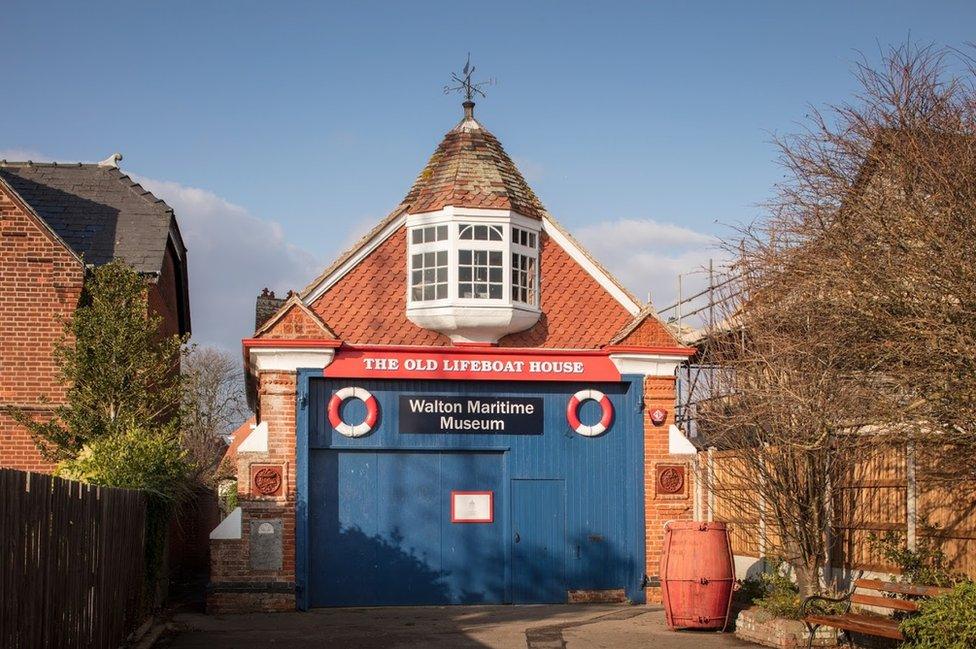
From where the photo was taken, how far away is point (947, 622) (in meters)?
11.1

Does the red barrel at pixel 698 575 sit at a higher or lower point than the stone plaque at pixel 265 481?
lower

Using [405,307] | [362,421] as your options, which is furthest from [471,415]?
[405,307]

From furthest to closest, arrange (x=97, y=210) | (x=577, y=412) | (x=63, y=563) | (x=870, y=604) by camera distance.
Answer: (x=97, y=210) → (x=577, y=412) → (x=870, y=604) → (x=63, y=563)

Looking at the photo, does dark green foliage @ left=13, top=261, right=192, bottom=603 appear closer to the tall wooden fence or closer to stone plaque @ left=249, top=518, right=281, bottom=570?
stone plaque @ left=249, top=518, right=281, bottom=570

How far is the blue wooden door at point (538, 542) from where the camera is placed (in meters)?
19.5

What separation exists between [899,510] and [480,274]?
26.6 feet

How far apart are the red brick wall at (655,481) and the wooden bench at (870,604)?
577cm

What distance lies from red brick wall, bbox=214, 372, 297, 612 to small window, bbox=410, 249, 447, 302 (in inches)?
100

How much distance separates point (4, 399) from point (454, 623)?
9.60 metres

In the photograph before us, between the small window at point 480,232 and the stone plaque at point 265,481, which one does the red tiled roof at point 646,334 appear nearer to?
the small window at point 480,232

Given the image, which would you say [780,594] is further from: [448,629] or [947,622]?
[448,629]

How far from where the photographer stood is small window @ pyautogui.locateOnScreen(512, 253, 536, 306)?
19.9 m

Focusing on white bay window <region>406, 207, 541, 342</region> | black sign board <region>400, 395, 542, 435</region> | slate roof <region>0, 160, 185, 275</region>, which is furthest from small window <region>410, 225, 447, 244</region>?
slate roof <region>0, 160, 185, 275</region>

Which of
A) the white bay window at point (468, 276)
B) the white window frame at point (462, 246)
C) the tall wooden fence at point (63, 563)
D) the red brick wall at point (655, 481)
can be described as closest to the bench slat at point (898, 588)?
the red brick wall at point (655, 481)
